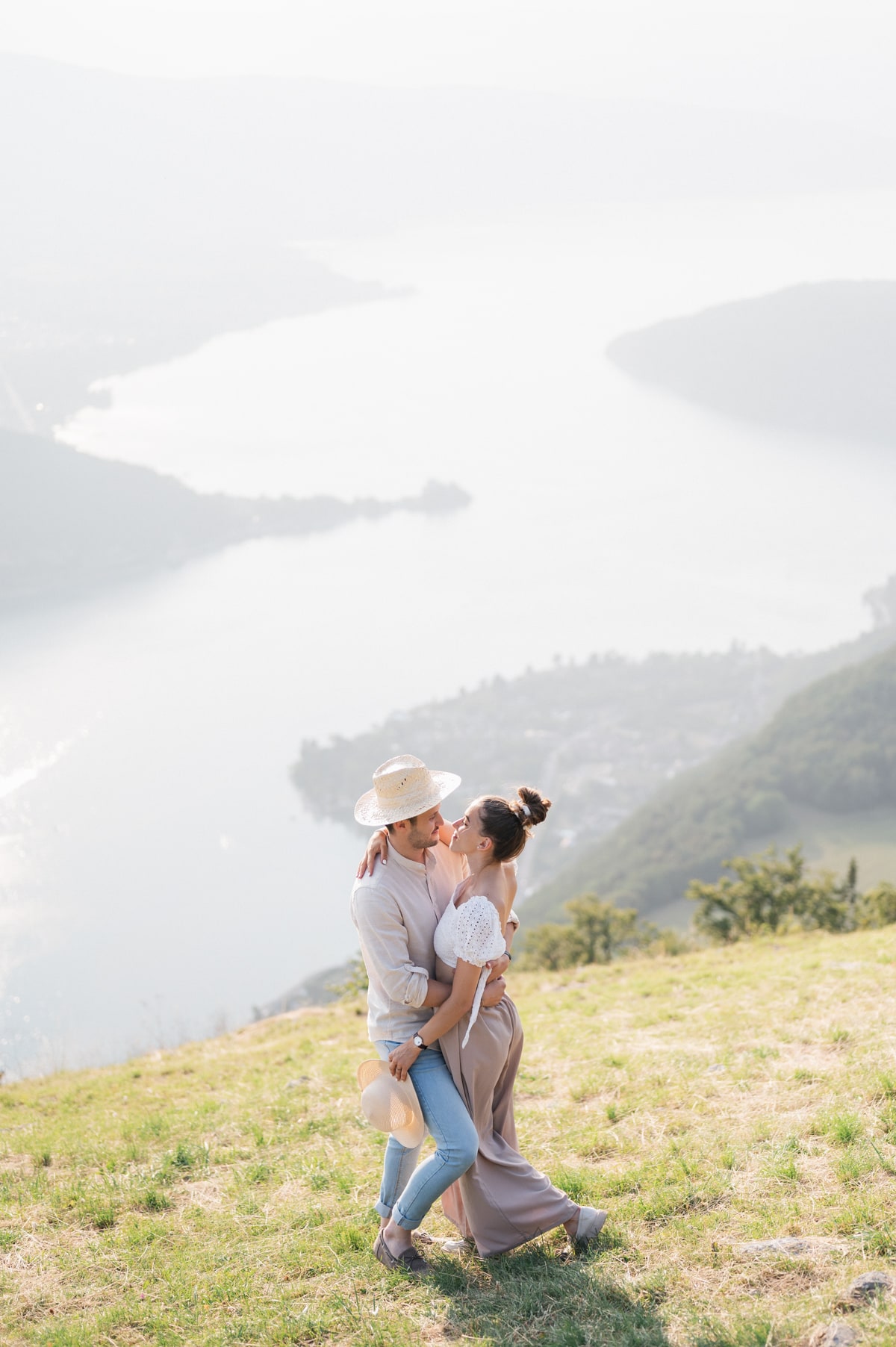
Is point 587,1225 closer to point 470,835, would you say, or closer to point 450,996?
point 450,996

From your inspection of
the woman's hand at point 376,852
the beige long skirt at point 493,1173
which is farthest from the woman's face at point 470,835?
the beige long skirt at point 493,1173

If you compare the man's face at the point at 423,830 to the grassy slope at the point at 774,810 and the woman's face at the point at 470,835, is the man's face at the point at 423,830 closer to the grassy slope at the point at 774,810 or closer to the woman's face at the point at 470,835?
the woman's face at the point at 470,835

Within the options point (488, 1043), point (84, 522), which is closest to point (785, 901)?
point (488, 1043)

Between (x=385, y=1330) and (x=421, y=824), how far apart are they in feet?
5.85

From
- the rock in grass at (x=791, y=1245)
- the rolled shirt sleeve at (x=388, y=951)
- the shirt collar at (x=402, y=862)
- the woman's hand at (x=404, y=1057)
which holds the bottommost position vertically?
the rock in grass at (x=791, y=1245)

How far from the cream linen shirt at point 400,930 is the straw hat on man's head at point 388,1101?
0.41 feet

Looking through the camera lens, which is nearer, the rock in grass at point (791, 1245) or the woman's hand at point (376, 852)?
the rock in grass at point (791, 1245)

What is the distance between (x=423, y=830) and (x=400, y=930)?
0.38 m

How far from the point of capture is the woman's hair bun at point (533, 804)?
3576 millimetres

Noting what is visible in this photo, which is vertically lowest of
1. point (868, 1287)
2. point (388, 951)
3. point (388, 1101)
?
point (868, 1287)

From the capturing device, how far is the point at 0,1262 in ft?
14.2

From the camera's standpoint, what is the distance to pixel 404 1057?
11.9 feet

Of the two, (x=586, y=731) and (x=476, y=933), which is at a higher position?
(x=476, y=933)

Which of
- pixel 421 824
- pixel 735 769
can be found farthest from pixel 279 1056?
pixel 735 769
